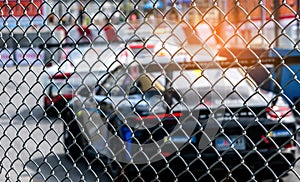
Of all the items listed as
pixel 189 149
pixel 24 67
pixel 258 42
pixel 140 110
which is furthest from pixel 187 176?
pixel 24 67

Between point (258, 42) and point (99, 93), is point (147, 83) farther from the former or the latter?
point (258, 42)

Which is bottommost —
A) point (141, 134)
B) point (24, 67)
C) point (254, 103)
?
point (24, 67)

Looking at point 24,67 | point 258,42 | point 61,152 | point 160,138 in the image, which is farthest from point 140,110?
point 24,67

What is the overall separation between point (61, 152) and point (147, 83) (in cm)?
309

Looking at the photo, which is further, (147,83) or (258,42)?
(258,42)

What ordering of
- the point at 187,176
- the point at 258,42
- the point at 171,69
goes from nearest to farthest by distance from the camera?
1. the point at 171,69
2. the point at 187,176
3. the point at 258,42

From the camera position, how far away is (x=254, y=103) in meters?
5.04

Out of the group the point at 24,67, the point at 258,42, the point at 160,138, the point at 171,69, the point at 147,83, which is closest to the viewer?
the point at 171,69

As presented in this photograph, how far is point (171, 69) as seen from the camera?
4301 mm

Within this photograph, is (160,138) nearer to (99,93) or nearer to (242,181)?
(242,181)

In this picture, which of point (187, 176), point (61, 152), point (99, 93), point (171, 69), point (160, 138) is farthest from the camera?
point (61, 152)

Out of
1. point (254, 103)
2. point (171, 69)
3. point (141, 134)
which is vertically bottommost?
point (141, 134)

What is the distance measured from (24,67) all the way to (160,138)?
12936 millimetres

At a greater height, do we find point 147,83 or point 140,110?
point 147,83
